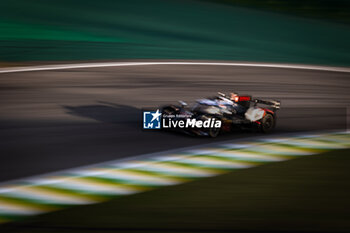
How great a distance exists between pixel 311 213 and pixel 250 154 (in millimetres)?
2971

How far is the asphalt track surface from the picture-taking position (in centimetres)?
896

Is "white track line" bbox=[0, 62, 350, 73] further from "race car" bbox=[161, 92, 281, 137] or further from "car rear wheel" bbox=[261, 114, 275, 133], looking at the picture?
"car rear wheel" bbox=[261, 114, 275, 133]

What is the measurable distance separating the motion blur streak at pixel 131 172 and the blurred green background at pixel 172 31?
13233mm

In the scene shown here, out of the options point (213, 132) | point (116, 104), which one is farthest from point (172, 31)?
point (213, 132)

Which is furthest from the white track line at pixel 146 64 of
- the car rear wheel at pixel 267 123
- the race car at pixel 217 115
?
the car rear wheel at pixel 267 123

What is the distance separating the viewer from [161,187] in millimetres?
7273

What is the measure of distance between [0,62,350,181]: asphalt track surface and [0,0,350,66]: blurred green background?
3578 mm

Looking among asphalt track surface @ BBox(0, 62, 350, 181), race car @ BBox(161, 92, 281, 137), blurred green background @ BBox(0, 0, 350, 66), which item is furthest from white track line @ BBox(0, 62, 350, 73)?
race car @ BBox(161, 92, 281, 137)

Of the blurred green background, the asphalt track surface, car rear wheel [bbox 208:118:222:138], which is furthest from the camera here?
the blurred green background

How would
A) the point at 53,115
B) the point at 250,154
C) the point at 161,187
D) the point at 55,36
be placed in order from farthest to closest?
the point at 55,36, the point at 53,115, the point at 250,154, the point at 161,187

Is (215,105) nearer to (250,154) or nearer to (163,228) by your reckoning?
(250,154)

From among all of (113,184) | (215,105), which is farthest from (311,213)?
(215,105)

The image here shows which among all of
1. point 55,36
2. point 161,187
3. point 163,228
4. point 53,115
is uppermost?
point 55,36

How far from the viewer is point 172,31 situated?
90.3 feet
